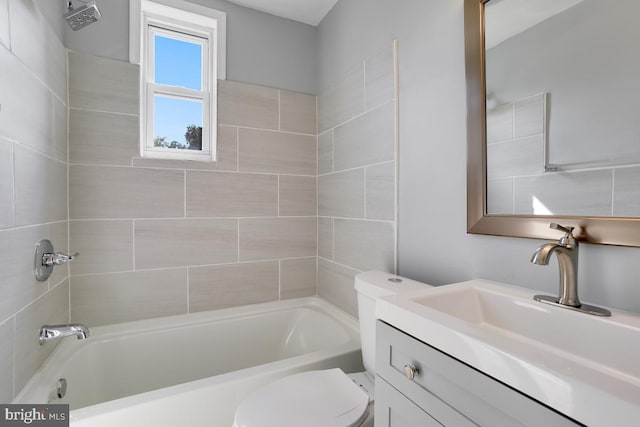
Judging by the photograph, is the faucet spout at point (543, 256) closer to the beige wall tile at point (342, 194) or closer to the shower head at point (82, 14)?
the beige wall tile at point (342, 194)

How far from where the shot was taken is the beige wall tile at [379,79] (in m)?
1.61

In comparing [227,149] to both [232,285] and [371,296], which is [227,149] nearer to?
[232,285]

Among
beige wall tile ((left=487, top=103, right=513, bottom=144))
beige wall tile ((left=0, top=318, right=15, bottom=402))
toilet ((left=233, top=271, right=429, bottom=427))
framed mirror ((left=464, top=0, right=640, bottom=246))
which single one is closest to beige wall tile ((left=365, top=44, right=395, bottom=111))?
framed mirror ((left=464, top=0, right=640, bottom=246))

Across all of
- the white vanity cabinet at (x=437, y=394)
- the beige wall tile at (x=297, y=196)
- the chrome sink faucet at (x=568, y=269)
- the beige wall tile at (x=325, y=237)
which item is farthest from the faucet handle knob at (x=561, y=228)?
the beige wall tile at (x=297, y=196)

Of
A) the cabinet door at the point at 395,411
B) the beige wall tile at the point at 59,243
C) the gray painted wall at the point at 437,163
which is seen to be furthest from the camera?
the beige wall tile at the point at 59,243

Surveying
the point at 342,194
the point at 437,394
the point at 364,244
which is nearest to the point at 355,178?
the point at 342,194

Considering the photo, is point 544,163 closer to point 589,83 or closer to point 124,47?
point 589,83

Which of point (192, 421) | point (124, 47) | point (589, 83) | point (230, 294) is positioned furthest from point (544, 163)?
point (124, 47)

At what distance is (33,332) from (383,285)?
1485 millimetres

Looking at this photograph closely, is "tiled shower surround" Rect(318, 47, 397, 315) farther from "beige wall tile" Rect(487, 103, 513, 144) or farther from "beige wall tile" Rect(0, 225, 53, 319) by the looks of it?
"beige wall tile" Rect(0, 225, 53, 319)

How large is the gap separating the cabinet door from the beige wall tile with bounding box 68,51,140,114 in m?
2.00

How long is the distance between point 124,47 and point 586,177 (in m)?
2.36

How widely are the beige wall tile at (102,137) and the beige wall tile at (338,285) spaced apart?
1477 millimetres

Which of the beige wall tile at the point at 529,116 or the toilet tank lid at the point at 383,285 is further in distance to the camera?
the toilet tank lid at the point at 383,285
